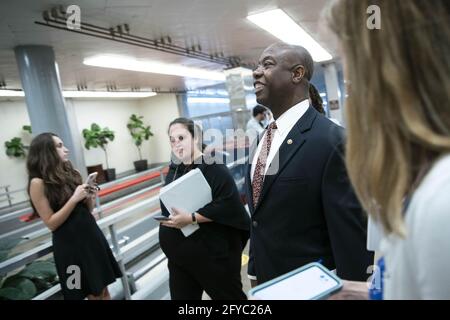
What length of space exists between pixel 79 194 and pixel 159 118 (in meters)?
12.8

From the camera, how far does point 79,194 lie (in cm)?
215

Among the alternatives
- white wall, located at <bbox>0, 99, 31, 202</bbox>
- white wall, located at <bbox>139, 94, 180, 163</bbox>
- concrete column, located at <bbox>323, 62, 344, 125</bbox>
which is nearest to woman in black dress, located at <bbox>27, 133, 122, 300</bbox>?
white wall, located at <bbox>0, 99, 31, 202</bbox>

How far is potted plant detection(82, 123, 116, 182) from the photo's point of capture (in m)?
A: 11.5

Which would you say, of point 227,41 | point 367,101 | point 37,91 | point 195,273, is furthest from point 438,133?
point 227,41

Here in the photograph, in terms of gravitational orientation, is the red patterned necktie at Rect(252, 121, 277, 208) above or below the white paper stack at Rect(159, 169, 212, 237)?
above

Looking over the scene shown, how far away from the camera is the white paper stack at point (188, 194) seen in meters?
1.86

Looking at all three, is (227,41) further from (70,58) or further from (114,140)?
(114,140)

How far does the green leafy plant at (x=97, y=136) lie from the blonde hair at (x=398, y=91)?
40.0 feet

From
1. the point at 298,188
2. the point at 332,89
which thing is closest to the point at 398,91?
the point at 298,188

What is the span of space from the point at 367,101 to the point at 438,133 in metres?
0.12

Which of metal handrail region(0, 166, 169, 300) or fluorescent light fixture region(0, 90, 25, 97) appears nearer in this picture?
metal handrail region(0, 166, 169, 300)

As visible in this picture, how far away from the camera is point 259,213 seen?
4.48 feet

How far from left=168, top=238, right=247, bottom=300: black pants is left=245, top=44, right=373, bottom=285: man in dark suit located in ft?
1.72

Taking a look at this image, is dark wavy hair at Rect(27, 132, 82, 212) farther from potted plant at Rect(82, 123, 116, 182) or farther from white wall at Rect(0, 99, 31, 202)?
potted plant at Rect(82, 123, 116, 182)
